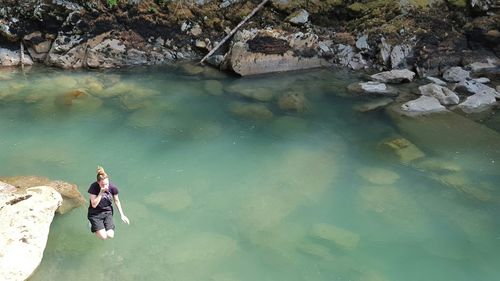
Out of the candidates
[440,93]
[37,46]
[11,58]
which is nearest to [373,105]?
[440,93]

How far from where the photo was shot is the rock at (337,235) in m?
7.31

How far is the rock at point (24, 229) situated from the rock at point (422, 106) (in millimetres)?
9345

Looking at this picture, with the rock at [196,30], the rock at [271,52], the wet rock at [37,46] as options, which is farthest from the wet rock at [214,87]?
→ the wet rock at [37,46]

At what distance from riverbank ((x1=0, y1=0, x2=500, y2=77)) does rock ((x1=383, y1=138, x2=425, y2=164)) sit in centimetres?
540

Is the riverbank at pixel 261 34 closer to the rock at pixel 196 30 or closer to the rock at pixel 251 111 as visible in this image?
the rock at pixel 196 30

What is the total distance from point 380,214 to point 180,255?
12.2ft

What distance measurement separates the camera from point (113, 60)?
15.5m

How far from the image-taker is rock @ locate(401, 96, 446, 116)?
1216cm

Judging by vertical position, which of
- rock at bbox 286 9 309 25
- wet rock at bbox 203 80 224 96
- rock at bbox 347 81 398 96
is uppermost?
rock at bbox 286 9 309 25

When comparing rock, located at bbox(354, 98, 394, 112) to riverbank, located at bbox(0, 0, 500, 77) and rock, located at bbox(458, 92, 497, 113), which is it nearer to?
rock, located at bbox(458, 92, 497, 113)

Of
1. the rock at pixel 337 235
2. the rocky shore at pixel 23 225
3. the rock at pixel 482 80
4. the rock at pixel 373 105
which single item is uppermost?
the rock at pixel 482 80

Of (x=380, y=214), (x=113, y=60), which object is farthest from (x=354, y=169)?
(x=113, y=60)

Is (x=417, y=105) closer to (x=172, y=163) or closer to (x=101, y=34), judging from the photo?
(x=172, y=163)

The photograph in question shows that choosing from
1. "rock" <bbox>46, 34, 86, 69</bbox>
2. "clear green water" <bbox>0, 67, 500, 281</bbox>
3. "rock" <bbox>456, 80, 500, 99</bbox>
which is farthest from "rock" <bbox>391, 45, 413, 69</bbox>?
"rock" <bbox>46, 34, 86, 69</bbox>
